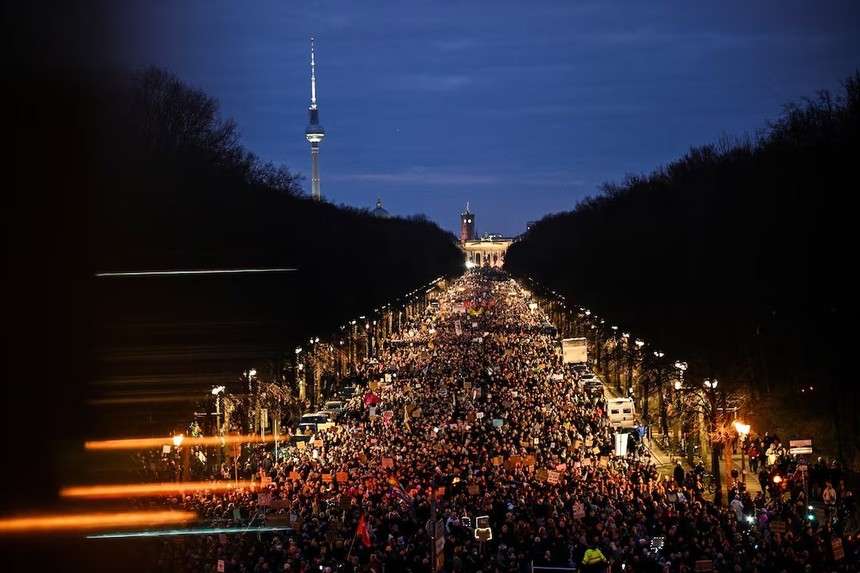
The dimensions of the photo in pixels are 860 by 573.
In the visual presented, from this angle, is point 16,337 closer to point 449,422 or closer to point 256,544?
point 256,544

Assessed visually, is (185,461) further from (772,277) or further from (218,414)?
(772,277)

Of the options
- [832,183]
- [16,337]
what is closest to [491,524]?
[16,337]

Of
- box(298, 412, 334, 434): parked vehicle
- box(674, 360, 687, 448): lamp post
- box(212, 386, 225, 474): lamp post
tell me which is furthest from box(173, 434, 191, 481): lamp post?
box(674, 360, 687, 448): lamp post

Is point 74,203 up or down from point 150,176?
down

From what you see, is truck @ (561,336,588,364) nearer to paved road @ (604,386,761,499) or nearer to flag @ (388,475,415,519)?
paved road @ (604,386,761,499)

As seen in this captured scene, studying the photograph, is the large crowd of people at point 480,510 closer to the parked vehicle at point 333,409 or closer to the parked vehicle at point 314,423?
the parked vehicle at point 314,423

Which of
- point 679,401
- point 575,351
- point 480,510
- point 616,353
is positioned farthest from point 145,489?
point 575,351

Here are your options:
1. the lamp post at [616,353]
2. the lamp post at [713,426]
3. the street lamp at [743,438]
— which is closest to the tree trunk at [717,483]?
the lamp post at [713,426]
